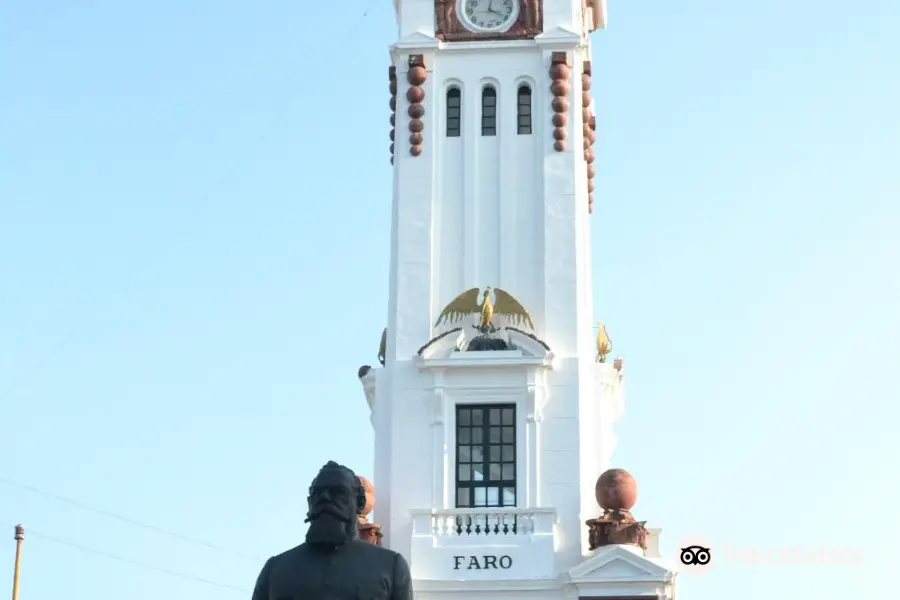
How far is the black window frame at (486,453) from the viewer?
3759 cm

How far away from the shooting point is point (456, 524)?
37156mm

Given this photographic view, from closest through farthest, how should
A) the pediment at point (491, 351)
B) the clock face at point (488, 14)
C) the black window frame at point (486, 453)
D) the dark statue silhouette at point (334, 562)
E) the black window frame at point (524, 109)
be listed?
the dark statue silhouette at point (334, 562) → the black window frame at point (486, 453) → the pediment at point (491, 351) → the black window frame at point (524, 109) → the clock face at point (488, 14)

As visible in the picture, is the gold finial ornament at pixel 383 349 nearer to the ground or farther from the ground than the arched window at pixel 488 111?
nearer to the ground

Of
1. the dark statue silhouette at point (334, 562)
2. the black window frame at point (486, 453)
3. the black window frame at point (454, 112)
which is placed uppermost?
the black window frame at point (454, 112)

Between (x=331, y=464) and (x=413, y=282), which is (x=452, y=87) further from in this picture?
(x=331, y=464)

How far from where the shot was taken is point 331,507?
13.0 metres

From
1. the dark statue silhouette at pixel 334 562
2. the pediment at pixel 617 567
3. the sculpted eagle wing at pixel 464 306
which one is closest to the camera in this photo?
the dark statue silhouette at pixel 334 562

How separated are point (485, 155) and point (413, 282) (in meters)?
3.48

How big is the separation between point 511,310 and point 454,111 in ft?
16.8

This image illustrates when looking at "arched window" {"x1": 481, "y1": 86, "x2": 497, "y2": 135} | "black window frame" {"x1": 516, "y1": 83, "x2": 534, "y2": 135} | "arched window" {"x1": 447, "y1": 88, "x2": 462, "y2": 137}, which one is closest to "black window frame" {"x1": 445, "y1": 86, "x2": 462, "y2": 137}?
"arched window" {"x1": 447, "y1": 88, "x2": 462, "y2": 137}

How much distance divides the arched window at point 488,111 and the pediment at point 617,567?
10.2m

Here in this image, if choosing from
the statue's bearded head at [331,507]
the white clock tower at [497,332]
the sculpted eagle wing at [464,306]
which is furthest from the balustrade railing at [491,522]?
the statue's bearded head at [331,507]

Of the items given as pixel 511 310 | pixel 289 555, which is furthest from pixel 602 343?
pixel 289 555

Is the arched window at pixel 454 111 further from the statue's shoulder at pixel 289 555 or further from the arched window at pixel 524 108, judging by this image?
the statue's shoulder at pixel 289 555
